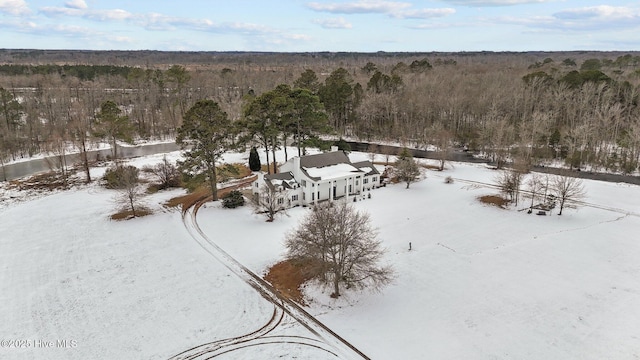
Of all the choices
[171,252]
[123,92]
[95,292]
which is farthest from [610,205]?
[123,92]

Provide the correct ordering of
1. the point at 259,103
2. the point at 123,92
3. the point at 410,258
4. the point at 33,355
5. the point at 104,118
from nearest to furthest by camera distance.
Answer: the point at 33,355 < the point at 410,258 < the point at 259,103 < the point at 104,118 < the point at 123,92

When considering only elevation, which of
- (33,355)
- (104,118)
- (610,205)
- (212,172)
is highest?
(104,118)

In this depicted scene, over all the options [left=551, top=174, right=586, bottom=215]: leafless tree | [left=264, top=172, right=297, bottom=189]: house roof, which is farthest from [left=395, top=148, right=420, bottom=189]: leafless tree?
[left=551, top=174, right=586, bottom=215]: leafless tree

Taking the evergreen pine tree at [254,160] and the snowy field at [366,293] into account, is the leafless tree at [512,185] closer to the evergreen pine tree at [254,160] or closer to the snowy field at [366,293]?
the snowy field at [366,293]

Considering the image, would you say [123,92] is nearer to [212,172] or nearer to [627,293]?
[212,172]

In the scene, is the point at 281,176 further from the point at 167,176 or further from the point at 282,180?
the point at 167,176

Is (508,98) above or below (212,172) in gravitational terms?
above

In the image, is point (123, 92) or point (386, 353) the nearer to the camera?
point (386, 353)

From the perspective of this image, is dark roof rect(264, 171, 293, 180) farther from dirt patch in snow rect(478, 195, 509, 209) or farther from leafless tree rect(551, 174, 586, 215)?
leafless tree rect(551, 174, 586, 215)
